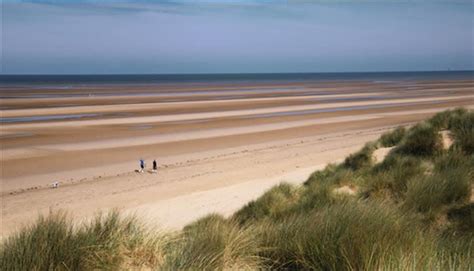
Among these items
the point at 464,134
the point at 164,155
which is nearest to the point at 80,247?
the point at 464,134

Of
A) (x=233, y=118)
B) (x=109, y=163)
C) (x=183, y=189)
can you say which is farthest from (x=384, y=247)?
(x=233, y=118)

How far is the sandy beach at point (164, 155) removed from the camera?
42.8 ft

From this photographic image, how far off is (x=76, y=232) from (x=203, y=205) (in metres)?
7.69

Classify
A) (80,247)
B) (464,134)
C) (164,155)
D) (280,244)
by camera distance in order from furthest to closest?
(164,155) → (464,134) → (280,244) → (80,247)

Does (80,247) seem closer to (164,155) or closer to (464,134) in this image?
(464,134)

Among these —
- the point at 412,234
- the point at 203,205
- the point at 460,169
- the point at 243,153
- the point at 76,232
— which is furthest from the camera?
the point at 243,153

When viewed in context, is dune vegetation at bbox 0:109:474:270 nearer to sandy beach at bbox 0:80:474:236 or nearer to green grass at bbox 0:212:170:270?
green grass at bbox 0:212:170:270

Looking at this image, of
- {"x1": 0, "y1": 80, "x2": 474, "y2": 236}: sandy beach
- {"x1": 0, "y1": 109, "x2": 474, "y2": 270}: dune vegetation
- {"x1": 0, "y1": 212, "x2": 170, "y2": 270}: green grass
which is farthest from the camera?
{"x1": 0, "y1": 80, "x2": 474, "y2": 236}: sandy beach

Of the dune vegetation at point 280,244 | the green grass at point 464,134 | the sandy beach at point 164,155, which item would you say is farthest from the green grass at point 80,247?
the green grass at point 464,134

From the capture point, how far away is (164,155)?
21.5 m

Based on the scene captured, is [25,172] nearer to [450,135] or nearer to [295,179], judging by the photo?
[295,179]

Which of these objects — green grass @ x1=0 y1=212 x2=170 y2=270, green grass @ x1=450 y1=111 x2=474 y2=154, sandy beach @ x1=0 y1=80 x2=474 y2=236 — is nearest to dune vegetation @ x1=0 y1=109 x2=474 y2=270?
green grass @ x1=0 y1=212 x2=170 y2=270

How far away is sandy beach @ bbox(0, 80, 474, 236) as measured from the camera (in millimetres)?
13039

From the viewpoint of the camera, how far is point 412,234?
400 centimetres
